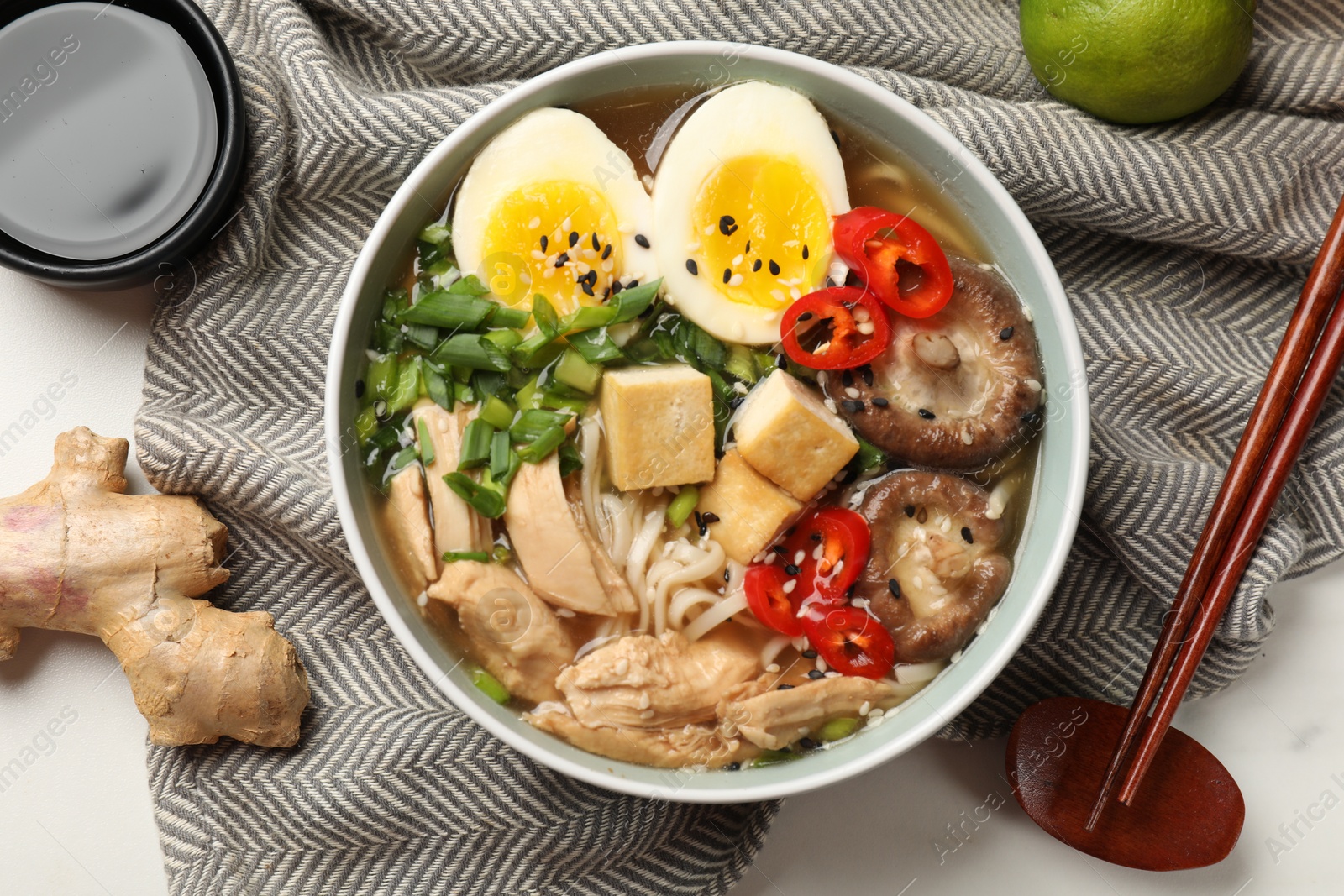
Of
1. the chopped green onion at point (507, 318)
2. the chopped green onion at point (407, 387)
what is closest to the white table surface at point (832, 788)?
the chopped green onion at point (407, 387)

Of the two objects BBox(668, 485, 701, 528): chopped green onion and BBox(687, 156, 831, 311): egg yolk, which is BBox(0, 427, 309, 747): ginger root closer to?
BBox(668, 485, 701, 528): chopped green onion

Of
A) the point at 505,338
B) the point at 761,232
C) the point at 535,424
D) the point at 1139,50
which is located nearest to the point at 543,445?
the point at 535,424

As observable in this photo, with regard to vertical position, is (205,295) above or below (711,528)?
above

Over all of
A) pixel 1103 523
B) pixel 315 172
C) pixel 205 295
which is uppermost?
pixel 315 172

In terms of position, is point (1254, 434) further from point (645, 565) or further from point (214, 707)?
point (214, 707)

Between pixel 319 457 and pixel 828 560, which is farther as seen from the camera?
pixel 319 457

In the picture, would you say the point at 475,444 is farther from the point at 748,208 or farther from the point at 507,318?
the point at 748,208

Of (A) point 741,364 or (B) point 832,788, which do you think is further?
(B) point 832,788

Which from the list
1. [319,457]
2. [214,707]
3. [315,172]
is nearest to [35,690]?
[214,707]
